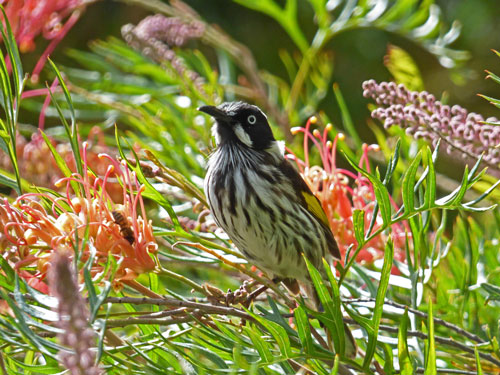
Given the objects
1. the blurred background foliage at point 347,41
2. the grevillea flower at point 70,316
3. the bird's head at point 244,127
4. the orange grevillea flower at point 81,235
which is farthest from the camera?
the blurred background foliage at point 347,41

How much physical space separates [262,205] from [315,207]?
131mm

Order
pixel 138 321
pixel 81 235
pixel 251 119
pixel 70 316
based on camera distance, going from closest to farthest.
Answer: pixel 70 316 → pixel 138 321 → pixel 81 235 → pixel 251 119

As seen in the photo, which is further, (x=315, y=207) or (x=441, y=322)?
(x=315, y=207)

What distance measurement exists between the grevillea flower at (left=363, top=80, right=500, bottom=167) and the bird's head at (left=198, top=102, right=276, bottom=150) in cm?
Result: 59

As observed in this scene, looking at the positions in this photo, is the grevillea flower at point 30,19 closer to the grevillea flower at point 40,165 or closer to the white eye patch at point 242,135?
the grevillea flower at point 40,165

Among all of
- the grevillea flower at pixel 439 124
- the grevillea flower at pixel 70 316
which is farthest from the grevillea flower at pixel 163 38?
the grevillea flower at pixel 70 316

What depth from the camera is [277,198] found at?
70.7 inches

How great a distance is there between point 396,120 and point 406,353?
45 cm

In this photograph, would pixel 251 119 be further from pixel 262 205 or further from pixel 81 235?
pixel 81 235

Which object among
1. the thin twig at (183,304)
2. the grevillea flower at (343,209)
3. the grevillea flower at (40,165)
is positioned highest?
the grevillea flower at (40,165)

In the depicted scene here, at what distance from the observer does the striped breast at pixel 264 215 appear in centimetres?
173

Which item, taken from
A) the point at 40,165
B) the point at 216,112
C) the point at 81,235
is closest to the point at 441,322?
the point at 81,235

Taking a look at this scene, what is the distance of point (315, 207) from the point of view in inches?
67.7

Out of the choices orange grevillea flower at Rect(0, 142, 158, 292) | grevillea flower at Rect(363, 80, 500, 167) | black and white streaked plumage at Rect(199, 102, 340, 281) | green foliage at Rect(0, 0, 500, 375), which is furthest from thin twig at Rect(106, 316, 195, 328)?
black and white streaked plumage at Rect(199, 102, 340, 281)
